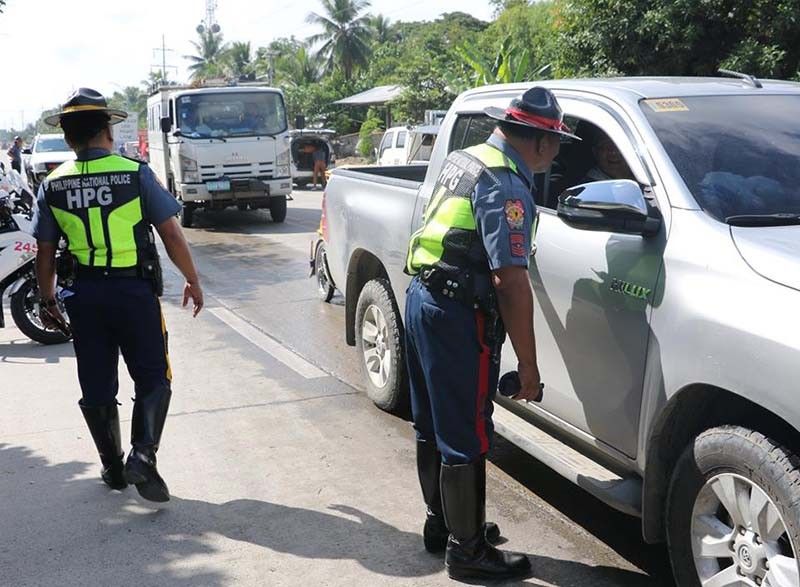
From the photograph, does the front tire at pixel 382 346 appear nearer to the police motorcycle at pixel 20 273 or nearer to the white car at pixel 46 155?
the police motorcycle at pixel 20 273

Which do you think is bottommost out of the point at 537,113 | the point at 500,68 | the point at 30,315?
the point at 30,315

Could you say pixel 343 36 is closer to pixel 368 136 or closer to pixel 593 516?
pixel 368 136

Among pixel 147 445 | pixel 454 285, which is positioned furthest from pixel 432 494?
pixel 147 445

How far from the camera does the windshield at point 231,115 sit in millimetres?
16391

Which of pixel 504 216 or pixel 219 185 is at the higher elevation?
pixel 504 216

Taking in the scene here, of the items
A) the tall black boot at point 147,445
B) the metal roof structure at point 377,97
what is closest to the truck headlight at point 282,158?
the tall black boot at point 147,445

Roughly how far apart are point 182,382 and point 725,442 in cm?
445

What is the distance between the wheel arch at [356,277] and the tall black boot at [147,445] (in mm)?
1846

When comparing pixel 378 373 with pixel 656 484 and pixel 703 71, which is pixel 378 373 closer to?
pixel 656 484

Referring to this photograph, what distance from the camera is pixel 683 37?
14211mm

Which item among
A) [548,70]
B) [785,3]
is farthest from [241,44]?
[785,3]

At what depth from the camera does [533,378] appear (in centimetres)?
338

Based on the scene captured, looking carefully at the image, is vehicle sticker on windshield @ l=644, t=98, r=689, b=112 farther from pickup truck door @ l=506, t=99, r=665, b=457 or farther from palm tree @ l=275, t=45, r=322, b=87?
palm tree @ l=275, t=45, r=322, b=87

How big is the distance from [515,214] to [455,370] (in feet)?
2.06
